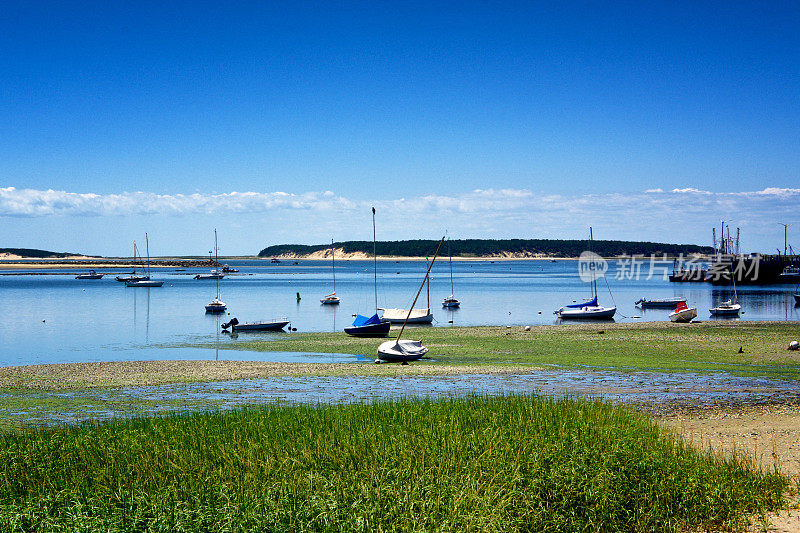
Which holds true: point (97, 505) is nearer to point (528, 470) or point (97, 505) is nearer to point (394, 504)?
point (394, 504)

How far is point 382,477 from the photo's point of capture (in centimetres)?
1098

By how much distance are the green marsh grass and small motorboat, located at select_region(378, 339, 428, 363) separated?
74.4ft

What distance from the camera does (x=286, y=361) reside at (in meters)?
39.9

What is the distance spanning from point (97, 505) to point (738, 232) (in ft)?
616

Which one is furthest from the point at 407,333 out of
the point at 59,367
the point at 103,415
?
the point at 103,415

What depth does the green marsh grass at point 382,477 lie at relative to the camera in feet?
31.8

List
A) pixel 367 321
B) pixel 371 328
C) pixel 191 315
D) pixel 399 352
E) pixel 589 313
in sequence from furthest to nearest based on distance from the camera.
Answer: pixel 191 315, pixel 589 313, pixel 367 321, pixel 371 328, pixel 399 352

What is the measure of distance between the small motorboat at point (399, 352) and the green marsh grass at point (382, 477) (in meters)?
22.7

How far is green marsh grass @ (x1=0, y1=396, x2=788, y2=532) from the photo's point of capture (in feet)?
31.8

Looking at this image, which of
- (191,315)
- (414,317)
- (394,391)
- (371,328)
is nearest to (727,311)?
(414,317)

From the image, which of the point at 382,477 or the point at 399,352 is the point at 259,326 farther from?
the point at 382,477

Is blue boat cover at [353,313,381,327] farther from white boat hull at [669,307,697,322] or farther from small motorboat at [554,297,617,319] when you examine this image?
white boat hull at [669,307,697,322]

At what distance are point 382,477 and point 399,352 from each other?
1065 inches

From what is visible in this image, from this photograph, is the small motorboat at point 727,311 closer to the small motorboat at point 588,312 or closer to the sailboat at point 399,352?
the small motorboat at point 588,312
